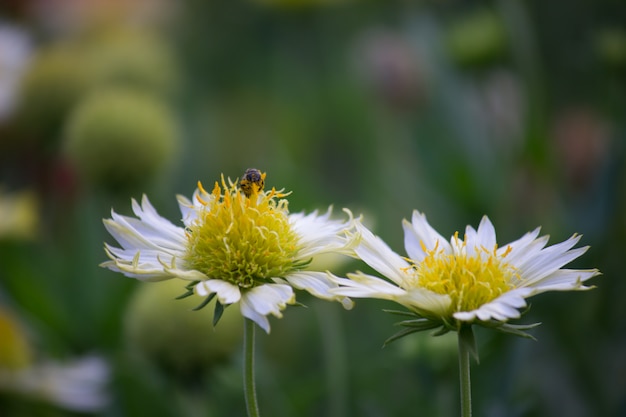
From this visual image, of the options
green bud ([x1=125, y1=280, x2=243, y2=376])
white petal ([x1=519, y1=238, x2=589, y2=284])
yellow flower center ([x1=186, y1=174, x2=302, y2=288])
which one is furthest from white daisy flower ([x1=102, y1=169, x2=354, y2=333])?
green bud ([x1=125, y1=280, x2=243, y2=376])

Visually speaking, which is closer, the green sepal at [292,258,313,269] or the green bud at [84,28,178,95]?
the green sepal at [292,258,313,269]

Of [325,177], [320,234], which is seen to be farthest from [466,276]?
[325,177]

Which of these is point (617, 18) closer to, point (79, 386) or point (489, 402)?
point (489, 402)

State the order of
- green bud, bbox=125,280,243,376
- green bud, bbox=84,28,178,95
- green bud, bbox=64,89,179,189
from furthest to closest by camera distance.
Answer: green bud, bbox=84,28,178,95 → green bud, bbox=64,89,179,189 → green bud, bbox=125,280,243,376

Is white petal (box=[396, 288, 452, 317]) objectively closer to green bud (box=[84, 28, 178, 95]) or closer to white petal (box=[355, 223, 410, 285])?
white petal (box=[355, 223, 410, 285])

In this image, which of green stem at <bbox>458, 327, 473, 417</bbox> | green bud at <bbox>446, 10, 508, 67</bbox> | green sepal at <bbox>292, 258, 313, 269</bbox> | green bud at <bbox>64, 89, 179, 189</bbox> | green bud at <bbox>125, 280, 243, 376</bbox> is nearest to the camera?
green stem at <bbox>458, 327, 473, 417</bbox>

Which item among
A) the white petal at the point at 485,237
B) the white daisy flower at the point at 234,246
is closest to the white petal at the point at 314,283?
the white daisy flower at the point at 234,246

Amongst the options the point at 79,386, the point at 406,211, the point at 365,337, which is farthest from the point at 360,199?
the point at 79,386

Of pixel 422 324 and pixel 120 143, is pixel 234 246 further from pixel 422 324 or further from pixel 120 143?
pixel 120 143
